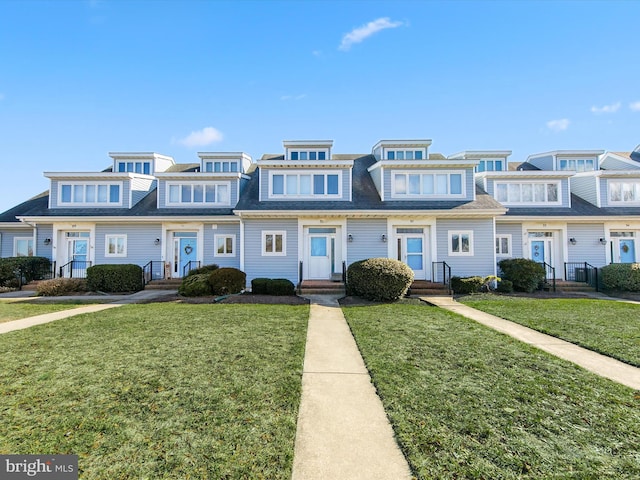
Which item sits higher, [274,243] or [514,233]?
[514,233]

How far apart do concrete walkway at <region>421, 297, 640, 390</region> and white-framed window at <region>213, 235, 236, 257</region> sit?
38.2 feet

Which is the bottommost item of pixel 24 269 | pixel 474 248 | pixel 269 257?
pixel 24 269

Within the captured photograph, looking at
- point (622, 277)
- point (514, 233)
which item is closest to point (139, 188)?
point (514, 233)

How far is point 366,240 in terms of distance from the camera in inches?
600

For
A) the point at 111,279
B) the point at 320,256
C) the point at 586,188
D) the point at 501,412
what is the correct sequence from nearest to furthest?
1. the point at 501,412
2. the point at 111,279
3. the point at 320,256
4. the point at 586,188

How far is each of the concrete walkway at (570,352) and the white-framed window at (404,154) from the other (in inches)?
500

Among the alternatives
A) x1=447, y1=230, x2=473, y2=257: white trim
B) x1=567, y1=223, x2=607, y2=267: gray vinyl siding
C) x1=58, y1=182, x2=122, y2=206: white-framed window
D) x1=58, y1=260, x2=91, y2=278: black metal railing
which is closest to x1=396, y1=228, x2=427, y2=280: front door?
x1=447, y1=230, x2=473, y2=257: white trim

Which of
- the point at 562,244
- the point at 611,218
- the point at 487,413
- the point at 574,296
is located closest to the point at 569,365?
the point at 487,413

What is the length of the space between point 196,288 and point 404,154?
14472 mm

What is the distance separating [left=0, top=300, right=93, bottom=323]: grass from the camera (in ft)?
29.7

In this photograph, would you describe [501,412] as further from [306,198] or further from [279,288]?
[306,198]

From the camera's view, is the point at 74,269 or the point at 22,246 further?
the point at 22,246

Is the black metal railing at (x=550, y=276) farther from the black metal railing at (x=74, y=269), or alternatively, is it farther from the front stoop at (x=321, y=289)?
the black metal railing at (x=74, y=269)

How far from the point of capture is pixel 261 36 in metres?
13.6
